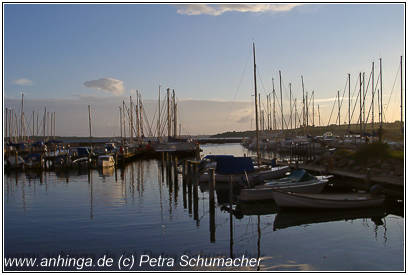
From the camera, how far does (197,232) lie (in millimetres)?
17969

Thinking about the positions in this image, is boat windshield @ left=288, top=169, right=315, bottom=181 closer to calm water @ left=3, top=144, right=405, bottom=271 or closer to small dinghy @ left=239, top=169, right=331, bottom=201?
small dinghy @ left=239, top=169, right=331, bottom=201

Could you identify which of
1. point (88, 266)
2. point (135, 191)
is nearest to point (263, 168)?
point (135, 191)

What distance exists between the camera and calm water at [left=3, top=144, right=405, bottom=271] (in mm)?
15078

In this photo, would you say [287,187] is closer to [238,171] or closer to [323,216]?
[323,216]

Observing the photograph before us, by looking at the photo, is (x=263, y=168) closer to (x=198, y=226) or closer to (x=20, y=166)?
(x=198, y=226)

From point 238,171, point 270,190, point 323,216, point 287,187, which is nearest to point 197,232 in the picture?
point 323,216

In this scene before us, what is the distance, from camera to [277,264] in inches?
547

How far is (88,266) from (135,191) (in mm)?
16344

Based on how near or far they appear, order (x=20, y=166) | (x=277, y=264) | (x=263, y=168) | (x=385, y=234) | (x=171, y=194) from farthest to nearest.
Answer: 1. (x=20, y=166)
2. (x=263, y=168)
3. (x=171, y=194)
4. (x=385, y=234)
5. (x=277, y=264)

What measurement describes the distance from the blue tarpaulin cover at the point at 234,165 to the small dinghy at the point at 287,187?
4.54 meters

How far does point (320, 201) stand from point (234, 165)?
9.69 meters

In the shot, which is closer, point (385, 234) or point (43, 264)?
point (43, 264)

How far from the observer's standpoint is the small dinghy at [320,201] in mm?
21344

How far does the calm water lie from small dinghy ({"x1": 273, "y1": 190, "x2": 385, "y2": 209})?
0.52 metres
